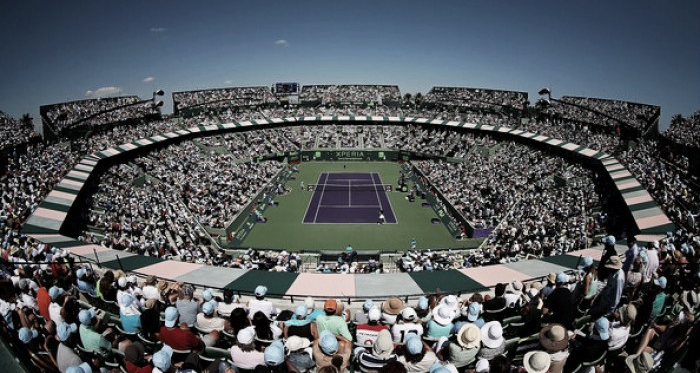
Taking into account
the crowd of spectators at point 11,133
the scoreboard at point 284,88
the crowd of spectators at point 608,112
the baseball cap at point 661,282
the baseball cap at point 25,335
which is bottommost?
the baseball cap at point 25,335

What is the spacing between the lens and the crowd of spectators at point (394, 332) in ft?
16.9

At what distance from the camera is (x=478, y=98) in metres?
64.0

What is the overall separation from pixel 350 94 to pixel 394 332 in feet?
221

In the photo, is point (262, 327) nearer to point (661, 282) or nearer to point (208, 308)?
point (208, 308)

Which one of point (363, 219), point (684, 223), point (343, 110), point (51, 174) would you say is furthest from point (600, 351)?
point (343, 110)

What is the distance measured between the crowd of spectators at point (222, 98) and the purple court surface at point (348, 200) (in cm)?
2551

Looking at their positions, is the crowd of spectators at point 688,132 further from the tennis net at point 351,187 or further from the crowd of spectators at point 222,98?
the crowd of spectators at point 222,98

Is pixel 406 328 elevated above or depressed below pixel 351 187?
above

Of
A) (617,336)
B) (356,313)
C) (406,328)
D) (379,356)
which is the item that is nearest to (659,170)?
(617,336)

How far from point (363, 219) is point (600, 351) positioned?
84.2 feet

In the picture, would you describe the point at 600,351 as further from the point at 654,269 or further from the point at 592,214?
the point at 592,214

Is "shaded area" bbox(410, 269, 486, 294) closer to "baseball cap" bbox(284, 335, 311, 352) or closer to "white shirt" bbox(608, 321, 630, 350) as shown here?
"white shirt" bbox(608, 321, 630, 350)

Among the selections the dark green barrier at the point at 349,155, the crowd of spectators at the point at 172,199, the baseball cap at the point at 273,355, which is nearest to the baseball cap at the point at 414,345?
the baseball cap at the point at 273,355

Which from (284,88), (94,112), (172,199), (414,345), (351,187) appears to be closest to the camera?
(414,345)
